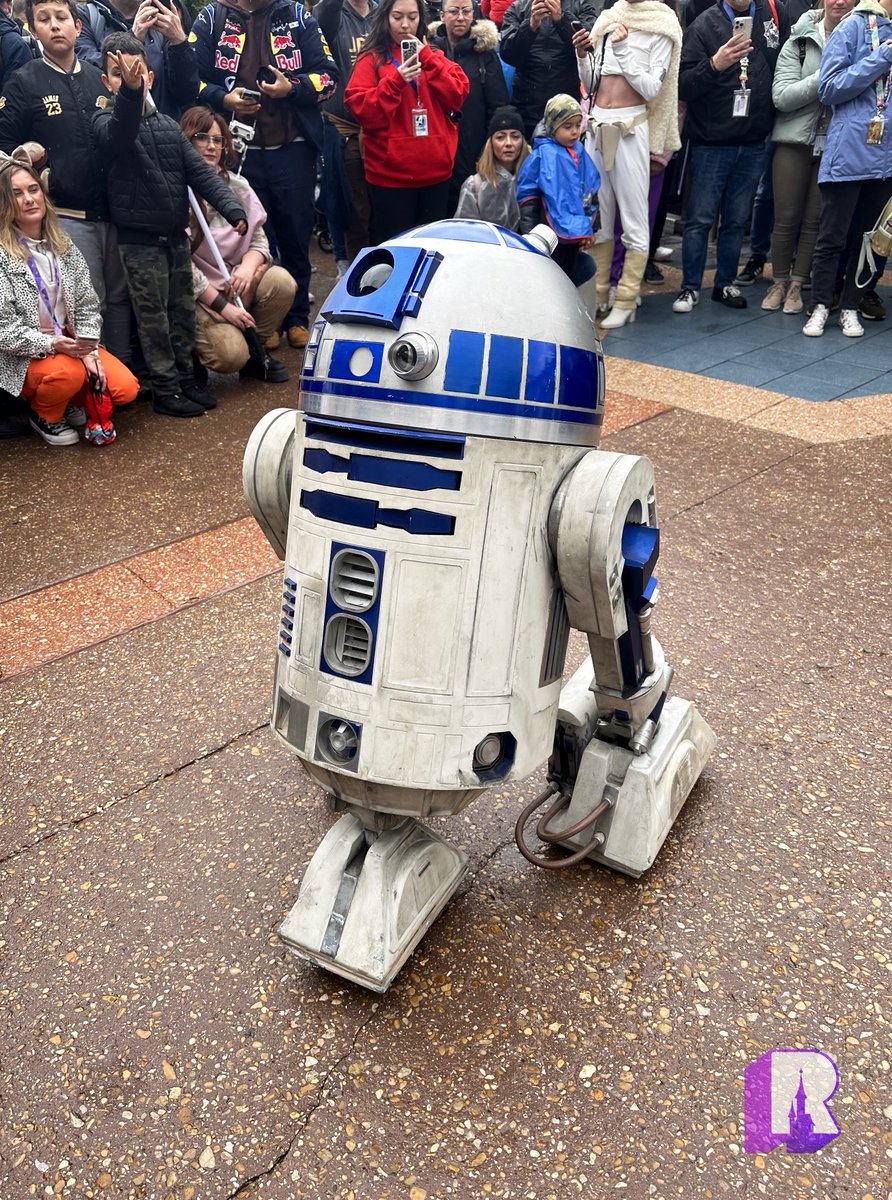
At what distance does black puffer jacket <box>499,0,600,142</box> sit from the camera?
676cm

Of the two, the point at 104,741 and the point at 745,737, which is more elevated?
the point at 745,737

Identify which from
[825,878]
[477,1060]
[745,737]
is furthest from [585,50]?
[477,1060]

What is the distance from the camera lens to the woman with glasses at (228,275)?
216 inches

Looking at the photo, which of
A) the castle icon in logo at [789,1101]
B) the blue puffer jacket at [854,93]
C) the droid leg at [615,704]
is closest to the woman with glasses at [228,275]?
the blue puffer jacket at [854,93]

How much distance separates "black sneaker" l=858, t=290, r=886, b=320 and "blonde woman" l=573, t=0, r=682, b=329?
1.75 metres

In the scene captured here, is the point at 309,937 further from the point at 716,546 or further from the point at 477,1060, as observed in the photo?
the point at 716,546

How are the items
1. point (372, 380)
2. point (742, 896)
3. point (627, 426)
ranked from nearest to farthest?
point (372, 380) < point (742, 896) < point (627, 426)

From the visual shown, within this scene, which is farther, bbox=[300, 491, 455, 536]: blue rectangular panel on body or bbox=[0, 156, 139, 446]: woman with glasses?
bbox=[0, 156, 139, 446]: woman with glasses

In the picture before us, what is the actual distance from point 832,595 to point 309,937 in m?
2.54

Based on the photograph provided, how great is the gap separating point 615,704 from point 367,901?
0.75 metres

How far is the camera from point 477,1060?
1.94 meters

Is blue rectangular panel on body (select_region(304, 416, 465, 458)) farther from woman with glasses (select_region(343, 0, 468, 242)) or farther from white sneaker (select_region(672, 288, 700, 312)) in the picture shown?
white sneaker (select_region(672, 288, 700, 312))

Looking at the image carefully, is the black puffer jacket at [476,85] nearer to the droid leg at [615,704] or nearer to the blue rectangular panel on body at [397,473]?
the droid leg at [615,704]

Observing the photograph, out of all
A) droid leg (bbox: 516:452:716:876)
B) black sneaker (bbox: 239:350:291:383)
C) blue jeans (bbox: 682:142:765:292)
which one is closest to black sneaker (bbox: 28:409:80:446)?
black sneaker (bbox: 239:350:291:383)
